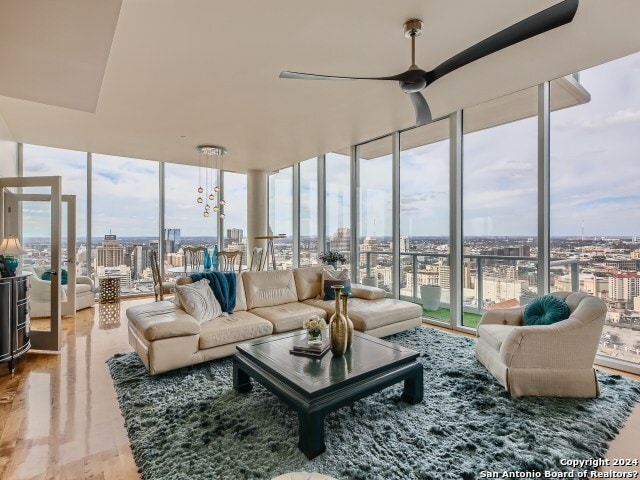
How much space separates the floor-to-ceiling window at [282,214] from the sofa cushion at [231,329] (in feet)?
13.1

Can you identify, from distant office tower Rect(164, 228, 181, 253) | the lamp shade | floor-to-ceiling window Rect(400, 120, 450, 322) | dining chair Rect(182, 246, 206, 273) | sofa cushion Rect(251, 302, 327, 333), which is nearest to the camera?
the lamp shade

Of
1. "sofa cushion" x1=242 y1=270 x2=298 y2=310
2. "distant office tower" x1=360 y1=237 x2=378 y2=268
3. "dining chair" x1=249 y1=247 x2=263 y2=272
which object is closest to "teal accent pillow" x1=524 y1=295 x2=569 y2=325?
"sofa cushion" x1=242 y1=270 x2=298 y2=310

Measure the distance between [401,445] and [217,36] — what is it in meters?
→ 3.16

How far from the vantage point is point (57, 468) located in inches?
70.9

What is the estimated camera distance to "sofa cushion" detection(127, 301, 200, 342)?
2.83 metres

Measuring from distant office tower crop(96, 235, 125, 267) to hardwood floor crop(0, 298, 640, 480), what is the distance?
3.13 meters

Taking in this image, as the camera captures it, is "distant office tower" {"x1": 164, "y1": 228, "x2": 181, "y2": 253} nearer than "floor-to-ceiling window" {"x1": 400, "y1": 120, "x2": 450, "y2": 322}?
No

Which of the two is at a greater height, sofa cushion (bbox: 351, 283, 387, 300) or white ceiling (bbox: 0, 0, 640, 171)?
white ceiling (bbox: 0, 0, 640, 171)

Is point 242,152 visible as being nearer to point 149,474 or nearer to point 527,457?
point 149,474

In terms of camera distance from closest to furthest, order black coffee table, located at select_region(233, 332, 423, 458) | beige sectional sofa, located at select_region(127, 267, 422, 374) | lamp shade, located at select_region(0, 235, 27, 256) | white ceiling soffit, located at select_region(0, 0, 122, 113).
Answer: black coffee table, located at select_region(233, 332, 423, 458), white ceiling soffit, located at select_region(0, 0, 122, 113), beige sectional sofa, located at select_region(127, 267, 422, 374), lamp shade, located at select_region(0, 235, 27, 256)

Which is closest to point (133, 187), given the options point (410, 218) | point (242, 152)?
point (242, 152)

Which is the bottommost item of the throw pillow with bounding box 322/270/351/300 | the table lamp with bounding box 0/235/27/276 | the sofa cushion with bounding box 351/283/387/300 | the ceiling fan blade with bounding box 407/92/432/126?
the sofa cushion with bounding box 351/283/387/300

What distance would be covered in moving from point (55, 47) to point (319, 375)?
10.3ft

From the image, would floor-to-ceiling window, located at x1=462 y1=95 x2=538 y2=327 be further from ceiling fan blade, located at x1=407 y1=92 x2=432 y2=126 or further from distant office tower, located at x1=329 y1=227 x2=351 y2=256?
distant office tower, located at x1=329 y1=227 x2=351 y2=256
